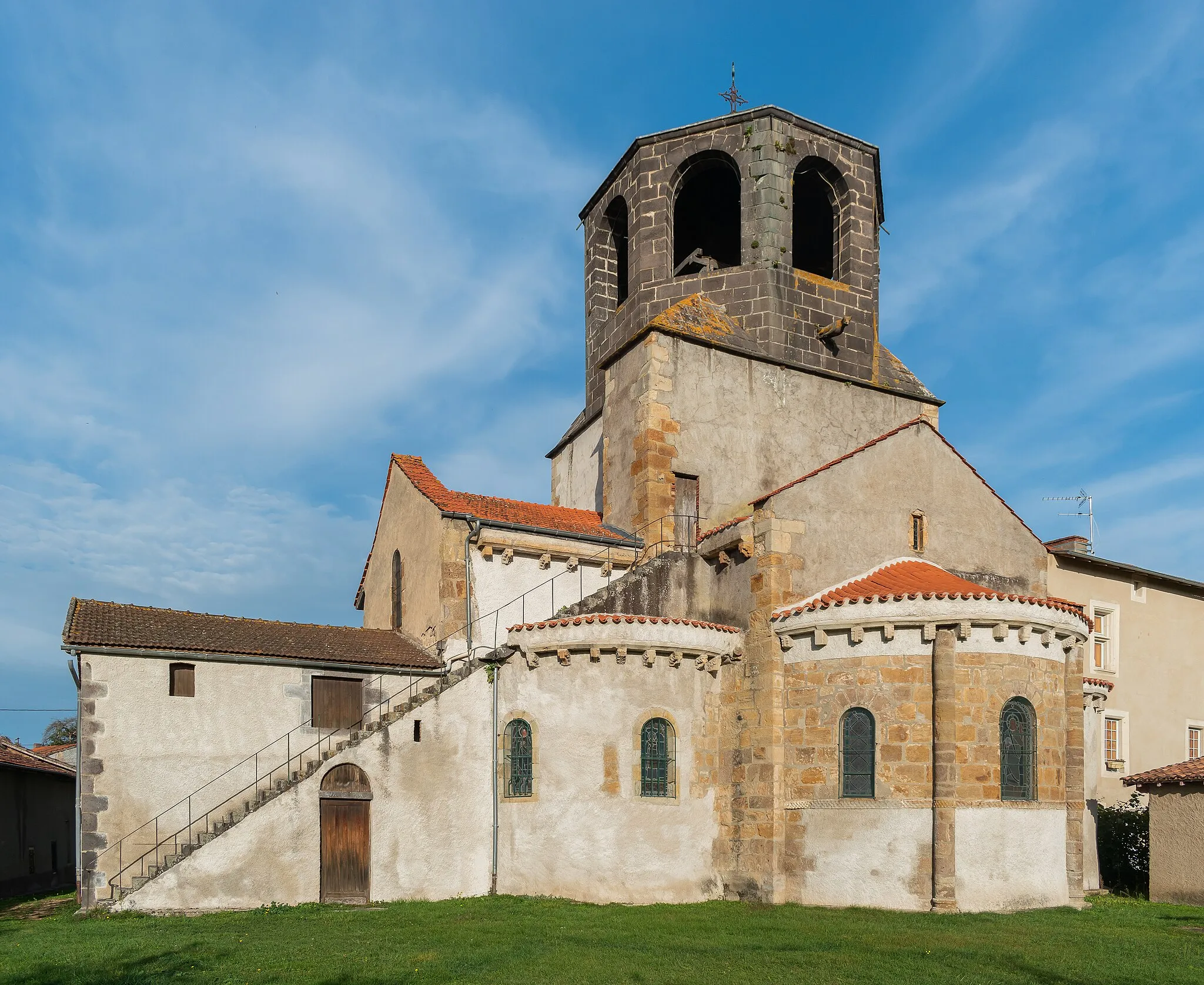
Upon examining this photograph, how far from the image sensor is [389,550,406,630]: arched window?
26750mm

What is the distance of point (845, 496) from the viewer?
2203 centimetres

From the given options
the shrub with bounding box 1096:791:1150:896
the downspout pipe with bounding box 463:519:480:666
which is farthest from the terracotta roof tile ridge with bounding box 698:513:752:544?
the shrub with bounding box 1096:791:1150:896

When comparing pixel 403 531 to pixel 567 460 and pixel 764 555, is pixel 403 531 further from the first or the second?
pixel 764 555

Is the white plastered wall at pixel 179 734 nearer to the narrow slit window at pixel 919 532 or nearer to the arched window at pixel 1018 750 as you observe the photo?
the narrow slit window at pixel 919 532

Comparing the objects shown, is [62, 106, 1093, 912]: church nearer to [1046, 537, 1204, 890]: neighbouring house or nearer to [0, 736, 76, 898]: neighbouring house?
[1046, 537, 1204, 890]: neighbouring house

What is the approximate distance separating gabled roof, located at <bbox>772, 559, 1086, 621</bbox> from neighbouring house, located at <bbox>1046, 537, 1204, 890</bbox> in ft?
29.3

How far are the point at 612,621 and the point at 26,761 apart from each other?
17929 mm

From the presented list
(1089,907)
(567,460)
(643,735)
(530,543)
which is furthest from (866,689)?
(567,460)

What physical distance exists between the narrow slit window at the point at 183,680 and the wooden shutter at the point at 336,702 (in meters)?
2.34

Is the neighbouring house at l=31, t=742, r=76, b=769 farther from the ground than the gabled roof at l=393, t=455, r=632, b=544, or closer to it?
closer to it

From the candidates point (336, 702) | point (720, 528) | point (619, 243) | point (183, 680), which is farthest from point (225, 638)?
point (619, 243)

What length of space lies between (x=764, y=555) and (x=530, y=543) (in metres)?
5.70

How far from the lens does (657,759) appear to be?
20.8 meters

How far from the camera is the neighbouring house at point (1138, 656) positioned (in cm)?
2927
